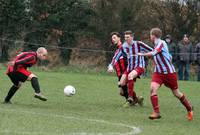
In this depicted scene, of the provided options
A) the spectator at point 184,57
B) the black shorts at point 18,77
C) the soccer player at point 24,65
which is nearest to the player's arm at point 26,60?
the soccer player at point 24,65

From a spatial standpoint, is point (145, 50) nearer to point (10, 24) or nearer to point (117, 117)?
point (117, 117)

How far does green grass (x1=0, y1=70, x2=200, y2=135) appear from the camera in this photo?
31.5 feet

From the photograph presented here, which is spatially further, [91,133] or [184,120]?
[184,120]

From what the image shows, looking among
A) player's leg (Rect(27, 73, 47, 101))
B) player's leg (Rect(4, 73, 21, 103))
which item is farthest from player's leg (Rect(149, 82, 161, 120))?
player's leg (Rect(4, 73, 21, 103))

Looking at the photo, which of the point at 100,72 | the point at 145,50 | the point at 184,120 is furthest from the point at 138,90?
the point at 100,72

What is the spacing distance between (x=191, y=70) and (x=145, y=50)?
44.3 ft

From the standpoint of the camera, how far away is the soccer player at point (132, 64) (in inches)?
543

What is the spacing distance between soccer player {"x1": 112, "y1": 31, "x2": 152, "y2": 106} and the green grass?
1.05ft

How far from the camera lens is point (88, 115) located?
465 inches

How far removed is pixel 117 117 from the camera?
38.2 ft

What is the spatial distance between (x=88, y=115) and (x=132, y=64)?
2.58 metres

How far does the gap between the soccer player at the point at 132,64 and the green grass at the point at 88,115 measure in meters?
0.32

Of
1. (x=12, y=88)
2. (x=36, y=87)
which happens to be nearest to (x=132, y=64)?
(x=36, y=87)

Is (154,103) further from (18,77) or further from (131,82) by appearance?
(18,77)
